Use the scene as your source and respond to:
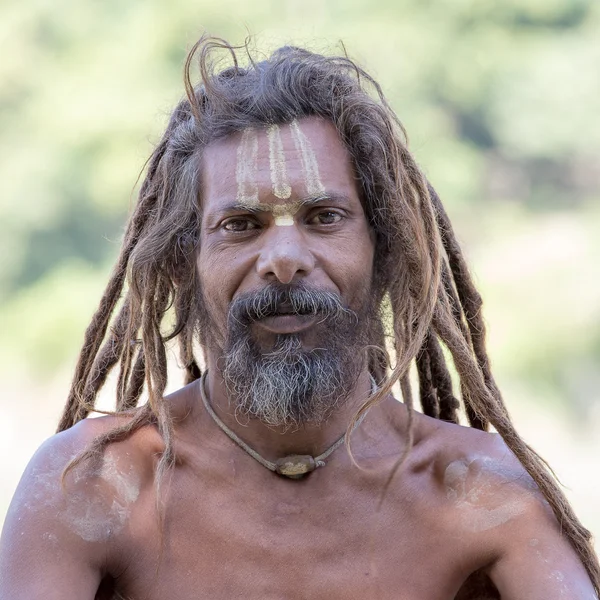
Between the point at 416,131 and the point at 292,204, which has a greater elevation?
the point at 416,131

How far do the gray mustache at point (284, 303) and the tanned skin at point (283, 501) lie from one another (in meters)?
0.03

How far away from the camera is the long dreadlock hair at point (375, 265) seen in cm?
329

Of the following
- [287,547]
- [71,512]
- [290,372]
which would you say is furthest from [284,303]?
[71,512]

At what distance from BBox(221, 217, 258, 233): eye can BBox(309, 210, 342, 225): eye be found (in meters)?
0.16

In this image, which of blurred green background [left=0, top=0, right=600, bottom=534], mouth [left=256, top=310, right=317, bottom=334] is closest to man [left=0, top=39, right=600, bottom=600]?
mouth [left=256, top=310, right=317, bottom=334]

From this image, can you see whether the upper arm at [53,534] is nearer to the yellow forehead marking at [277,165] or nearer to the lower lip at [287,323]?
the lower lip at [287,323]

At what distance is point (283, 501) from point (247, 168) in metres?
0.88

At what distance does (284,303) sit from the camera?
311 cm

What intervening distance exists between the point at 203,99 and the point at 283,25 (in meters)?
7.11

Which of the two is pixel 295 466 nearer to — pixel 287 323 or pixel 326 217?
pixel 287 323

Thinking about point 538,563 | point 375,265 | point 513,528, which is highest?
point 375,265

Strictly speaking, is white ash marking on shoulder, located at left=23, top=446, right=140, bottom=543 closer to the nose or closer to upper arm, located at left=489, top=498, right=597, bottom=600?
the nose

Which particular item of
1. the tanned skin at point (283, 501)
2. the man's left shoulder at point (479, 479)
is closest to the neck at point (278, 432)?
the tanned skin at point (283, 501)

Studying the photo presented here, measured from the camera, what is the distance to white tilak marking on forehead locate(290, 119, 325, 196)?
3205mm
